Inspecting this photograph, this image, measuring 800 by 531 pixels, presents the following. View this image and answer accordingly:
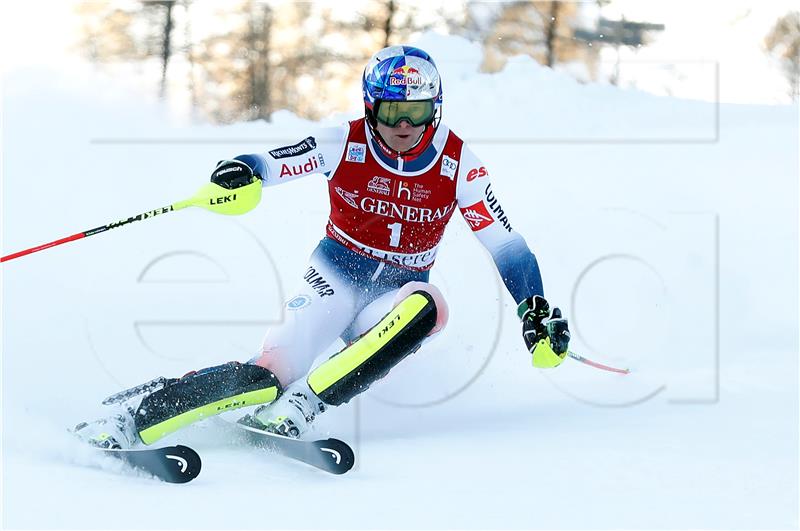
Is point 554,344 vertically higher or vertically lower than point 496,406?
higher

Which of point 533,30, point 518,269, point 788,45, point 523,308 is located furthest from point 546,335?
point 788,45

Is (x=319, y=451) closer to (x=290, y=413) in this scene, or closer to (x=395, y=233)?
(x=290, y=413)

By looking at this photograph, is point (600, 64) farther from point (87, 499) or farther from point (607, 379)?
point (87, 499)

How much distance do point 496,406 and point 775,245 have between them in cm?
298

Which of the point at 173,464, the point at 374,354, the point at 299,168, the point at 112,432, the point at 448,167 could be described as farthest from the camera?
the point at 448,167

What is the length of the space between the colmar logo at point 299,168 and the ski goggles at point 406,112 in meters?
0.35

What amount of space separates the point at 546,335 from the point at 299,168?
1.27 metres

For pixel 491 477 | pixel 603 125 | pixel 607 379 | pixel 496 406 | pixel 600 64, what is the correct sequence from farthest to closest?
pixel 600 64
pixel 603 125
pixel 607 379
pixel 496 406
pixel 491 477

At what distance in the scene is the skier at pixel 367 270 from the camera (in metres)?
3.63

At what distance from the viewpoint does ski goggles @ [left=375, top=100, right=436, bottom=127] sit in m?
4.04

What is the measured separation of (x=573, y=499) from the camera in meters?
3.33

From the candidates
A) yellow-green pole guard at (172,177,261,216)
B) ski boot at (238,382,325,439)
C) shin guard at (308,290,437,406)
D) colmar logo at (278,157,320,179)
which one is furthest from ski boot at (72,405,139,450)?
colmar logo at (278,157,320,179)

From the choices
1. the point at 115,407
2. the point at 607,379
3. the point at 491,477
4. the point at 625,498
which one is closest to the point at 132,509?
the point at 115,407

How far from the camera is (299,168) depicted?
4141 millimetres
